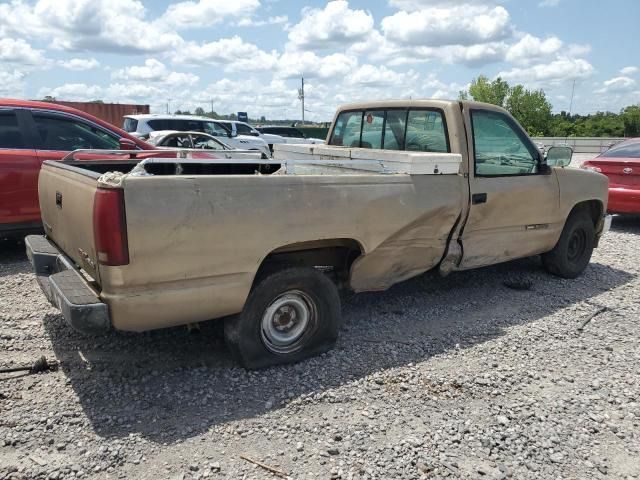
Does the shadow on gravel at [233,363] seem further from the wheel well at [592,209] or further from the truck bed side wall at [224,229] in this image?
the wheel well at [592,209]

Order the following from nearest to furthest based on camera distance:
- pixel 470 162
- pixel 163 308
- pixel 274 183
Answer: pixel 163 308 → pixel 274 183 → pixel 470 162

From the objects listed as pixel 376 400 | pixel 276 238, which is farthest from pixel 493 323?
pixel 276 238

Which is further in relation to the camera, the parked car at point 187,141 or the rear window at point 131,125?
the rear window at point 131,125

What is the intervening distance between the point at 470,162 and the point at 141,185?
9.26 ft

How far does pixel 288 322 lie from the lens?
378 cm

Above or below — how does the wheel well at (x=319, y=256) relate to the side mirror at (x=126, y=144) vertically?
below

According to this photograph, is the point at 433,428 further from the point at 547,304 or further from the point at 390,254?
the point at 547,304

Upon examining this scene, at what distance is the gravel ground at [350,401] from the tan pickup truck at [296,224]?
42cm

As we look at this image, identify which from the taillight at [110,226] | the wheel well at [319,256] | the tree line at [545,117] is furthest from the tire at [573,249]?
the tree line at [545,117]

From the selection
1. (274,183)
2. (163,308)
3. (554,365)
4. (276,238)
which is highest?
(274,183)

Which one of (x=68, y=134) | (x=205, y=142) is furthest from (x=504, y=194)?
(x=205, y=142)

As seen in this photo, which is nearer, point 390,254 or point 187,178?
point 187,178

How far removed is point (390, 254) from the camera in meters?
4.07

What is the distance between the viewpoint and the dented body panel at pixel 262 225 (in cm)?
296
